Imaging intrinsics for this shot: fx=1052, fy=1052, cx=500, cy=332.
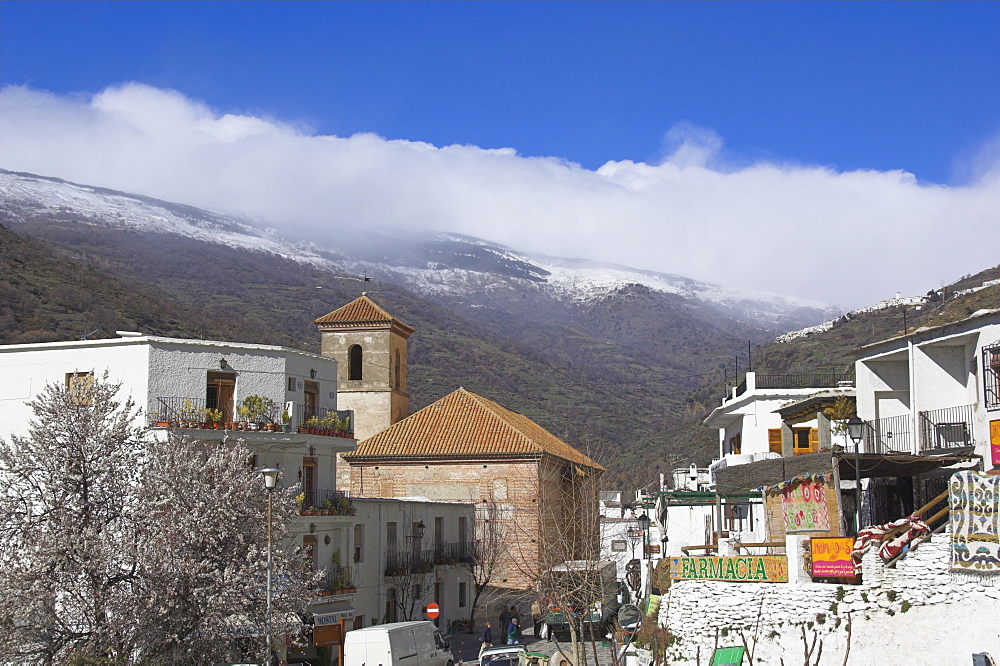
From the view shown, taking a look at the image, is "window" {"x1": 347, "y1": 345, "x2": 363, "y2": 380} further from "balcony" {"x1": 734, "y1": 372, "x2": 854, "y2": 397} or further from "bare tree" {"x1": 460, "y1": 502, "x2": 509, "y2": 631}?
"balcony" {"x1": 734, "y1": 372, "x2": 854, "y2": 397}

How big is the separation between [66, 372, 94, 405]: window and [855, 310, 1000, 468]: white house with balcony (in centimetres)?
2120

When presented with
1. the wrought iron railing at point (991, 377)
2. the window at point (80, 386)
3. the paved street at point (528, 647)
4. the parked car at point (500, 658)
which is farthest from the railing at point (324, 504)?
the wrought iron railing at point (991, 377)

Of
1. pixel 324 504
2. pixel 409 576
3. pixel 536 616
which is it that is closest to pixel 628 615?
pixel 536 616

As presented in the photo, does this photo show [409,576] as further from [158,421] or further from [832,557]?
[832,557]

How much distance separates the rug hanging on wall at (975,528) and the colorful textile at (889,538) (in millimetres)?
822

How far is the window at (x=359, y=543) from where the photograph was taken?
3712 cm

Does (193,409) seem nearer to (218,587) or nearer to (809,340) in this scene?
(218,587)

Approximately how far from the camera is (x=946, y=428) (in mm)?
A: 27172

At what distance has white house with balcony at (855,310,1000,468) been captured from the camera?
83.8ft

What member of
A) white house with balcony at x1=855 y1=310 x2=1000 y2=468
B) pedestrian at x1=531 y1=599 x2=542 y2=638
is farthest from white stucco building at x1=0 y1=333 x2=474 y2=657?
white house with balcony at x1=855 y1=310 x2=1000 y2=468

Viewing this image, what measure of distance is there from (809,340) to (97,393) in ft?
290

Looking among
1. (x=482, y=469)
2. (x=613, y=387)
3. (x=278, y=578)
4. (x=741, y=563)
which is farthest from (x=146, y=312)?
(x=613, y=387)

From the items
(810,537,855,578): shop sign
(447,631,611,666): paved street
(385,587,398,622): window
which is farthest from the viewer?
(385,587,398,622): window

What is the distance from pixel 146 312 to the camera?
285ft
